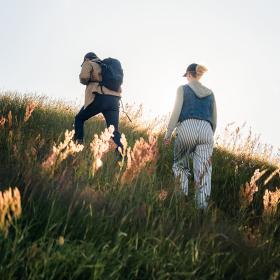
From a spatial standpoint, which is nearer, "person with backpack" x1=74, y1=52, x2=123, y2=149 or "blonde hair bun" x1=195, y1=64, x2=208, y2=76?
"blonde hair bun" x1=195, y1=64, x2=208, y2=76

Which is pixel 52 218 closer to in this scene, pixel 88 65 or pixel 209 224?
pixel 209 224

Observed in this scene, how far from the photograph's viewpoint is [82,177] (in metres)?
3.50

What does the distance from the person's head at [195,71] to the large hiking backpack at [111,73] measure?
50.2 inches

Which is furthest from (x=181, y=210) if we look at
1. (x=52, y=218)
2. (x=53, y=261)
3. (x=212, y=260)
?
(x=53, y=261)

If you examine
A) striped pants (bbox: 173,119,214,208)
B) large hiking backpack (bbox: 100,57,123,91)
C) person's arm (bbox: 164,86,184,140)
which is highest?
large hiking backpack (bbox: 100,57,123,91)

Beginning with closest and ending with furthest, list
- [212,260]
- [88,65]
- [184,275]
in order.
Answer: [184,275] → [212,260] → [88,65]

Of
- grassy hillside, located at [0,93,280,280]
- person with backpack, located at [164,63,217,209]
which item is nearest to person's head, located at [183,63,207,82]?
person with backpack, located at [164,63,217,209]

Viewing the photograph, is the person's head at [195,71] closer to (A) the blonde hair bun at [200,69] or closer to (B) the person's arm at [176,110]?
(A) the blonde hair bun at [200,69]

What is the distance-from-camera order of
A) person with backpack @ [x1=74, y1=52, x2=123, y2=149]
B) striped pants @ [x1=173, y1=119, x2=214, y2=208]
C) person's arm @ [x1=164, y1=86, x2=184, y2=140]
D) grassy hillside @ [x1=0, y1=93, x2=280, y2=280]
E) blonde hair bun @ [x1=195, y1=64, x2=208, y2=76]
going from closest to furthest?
grassy hillside @ [x1=0, y1=93, x2=280, y2=280] < striped pants @ [x1=173, y1=119, x2=214, y2=208] < person's arm @ [x1=164, y1=86, x2=184, y2=140] < blonde hair bun @ [x1=195, y1=64, x2=208, y2=76] < person with backpack @ [x1=74, y1=52, x2=123, y2=149]

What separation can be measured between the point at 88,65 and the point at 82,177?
3.21 metres

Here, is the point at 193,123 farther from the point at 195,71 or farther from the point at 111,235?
the point at 111,235

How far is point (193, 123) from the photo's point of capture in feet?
17.2

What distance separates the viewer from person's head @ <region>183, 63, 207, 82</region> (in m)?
5.55

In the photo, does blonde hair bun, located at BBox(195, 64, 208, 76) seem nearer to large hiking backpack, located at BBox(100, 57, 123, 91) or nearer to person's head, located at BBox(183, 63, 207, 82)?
person's head, located at BBox(183, 63, 207, 82)
